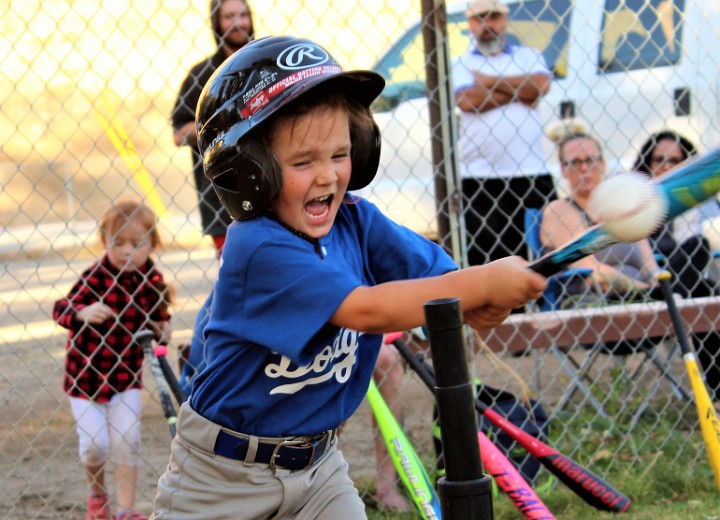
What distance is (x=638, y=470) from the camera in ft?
14.6

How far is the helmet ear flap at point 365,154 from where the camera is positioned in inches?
94.6

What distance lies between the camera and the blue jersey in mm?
2148

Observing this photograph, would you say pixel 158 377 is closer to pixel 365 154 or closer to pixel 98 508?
pixel 98 508

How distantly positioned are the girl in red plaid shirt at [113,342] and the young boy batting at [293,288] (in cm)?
174

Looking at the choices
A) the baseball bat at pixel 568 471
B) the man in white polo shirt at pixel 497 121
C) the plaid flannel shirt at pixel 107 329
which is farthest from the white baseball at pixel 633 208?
the man in white polo shirt at pixel 497 121

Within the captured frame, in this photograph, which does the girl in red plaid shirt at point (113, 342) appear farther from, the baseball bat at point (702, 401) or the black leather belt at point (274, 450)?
the baseball bat at point (702, 401)

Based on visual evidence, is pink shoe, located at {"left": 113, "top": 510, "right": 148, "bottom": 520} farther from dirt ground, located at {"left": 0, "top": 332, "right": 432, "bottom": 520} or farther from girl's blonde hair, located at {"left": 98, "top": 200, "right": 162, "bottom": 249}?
girl's blonde hair, located at {"left": 98, "top": 200, "right": 162, "bottom": 249}

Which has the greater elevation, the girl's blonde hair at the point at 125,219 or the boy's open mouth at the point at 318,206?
the boy's open mouth at the point at 318,206

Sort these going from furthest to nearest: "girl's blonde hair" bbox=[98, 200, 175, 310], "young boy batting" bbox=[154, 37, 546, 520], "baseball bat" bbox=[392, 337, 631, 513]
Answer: "girl's blonde hair" bbox=[98, 200, 175, 310] < "baseball bat" bbox=[392, 337, 631, 513] < "young boy batting" bbox=[154, 37, 546, 520]

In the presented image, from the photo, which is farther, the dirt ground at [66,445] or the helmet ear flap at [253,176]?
the dirt ground at [66,445]

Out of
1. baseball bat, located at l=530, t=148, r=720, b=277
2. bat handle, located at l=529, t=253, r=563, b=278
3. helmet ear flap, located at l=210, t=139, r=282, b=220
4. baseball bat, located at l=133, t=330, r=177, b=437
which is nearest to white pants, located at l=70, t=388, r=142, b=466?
baseball bat, located at l=133, t=330, r=177, b=437

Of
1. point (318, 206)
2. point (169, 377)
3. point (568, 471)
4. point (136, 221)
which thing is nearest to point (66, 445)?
point (136, 221)

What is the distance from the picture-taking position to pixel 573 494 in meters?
4.26

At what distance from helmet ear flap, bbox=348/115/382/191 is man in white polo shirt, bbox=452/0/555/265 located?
8.07 ft
